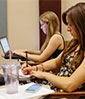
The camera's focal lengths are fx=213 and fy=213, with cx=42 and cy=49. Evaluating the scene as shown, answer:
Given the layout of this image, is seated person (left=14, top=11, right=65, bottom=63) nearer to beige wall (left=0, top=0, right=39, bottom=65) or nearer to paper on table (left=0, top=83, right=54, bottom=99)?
beige wall (left=0, top=0, right=39, bottom=65)

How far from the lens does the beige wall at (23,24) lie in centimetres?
388

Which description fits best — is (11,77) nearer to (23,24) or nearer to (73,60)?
(73,60)

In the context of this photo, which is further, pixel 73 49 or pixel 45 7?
pixel 45 7

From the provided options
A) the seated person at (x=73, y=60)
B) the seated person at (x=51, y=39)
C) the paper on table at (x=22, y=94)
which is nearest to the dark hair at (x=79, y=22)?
the seated person at (x=73, y=60)

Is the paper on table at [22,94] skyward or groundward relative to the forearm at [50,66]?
groundward

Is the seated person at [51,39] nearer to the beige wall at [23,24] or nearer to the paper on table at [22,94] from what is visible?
the beige wall at [23,24]

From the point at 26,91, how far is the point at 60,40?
141 centimetres

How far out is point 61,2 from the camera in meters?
3.96

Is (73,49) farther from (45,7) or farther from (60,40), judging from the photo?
(45,7)

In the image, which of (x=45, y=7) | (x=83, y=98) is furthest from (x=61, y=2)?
(x=83, y=98)

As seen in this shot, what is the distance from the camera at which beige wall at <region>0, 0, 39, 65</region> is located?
388 cm

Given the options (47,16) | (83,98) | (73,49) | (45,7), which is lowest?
(83,98)

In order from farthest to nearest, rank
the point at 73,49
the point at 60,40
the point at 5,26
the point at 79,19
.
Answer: the point at 5,26, the point at 60,40, the point at 73,49, the point at 79,19

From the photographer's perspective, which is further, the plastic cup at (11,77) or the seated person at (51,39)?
the seated person at (51,39)
